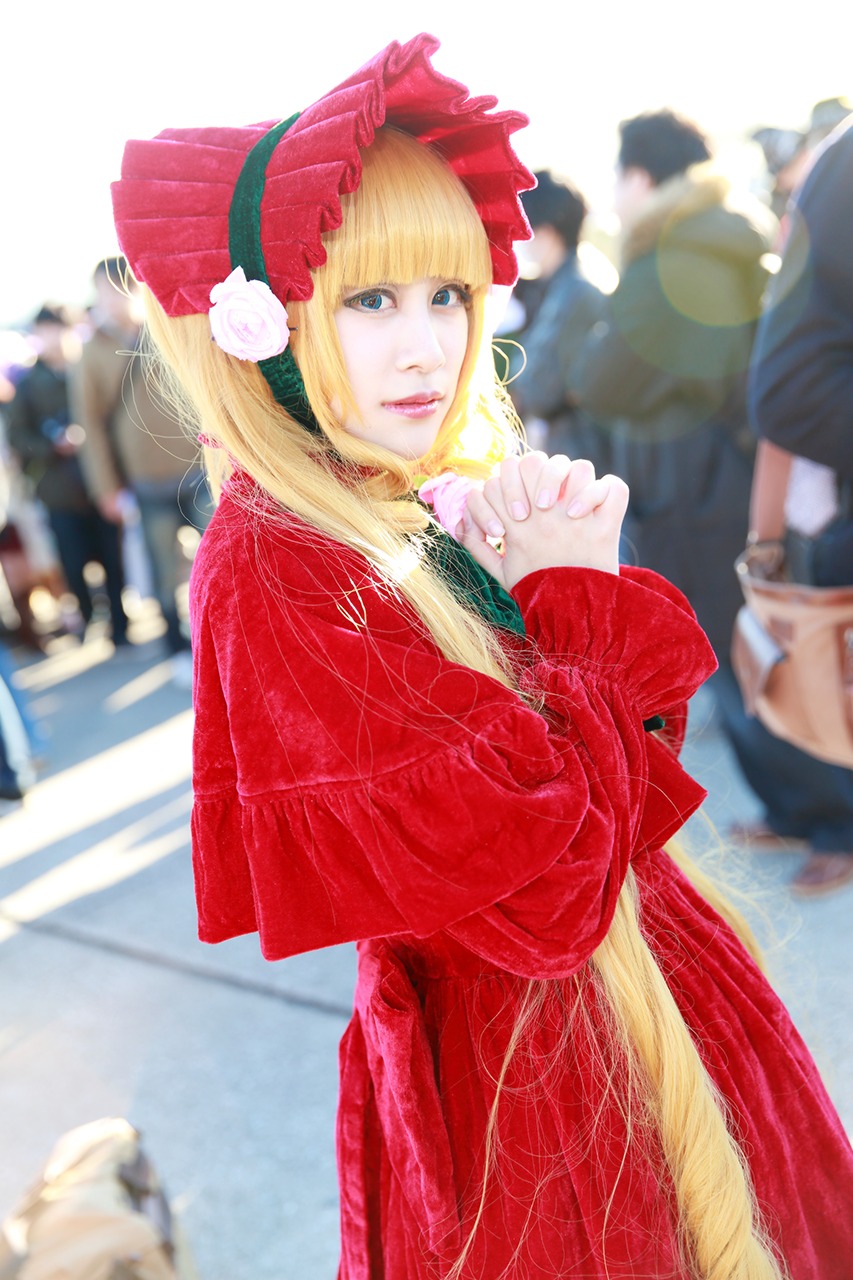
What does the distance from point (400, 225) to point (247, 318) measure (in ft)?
0.68

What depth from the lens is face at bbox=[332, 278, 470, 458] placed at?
3.94ft

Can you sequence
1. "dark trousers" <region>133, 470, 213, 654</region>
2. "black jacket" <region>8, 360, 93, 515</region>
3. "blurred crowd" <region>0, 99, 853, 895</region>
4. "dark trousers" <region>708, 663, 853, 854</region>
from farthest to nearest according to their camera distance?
1. "black jacket" <region>8, 360, 93, 515</region>
2. "dark trousers" <region>133, 470, 213, 654</region>
3. "dark trousers" <region>708, 663, 853, 854</region>
4. "blurred crowd" <region>0, 99, 853, 895</region>

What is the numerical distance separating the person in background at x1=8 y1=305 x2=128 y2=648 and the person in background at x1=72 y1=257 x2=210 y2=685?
39 centimetres

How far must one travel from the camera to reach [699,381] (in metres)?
3.07

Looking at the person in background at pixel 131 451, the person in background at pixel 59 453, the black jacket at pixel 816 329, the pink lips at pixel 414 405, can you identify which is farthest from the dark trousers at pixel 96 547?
the pink lips at pixel 414 405

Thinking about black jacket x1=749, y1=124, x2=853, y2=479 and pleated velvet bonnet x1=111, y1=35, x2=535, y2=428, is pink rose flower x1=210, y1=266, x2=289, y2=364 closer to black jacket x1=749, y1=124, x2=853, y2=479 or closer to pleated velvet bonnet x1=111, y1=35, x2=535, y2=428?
pleated velvet bonnet x1=111, y1=35, x2=535, y2=428

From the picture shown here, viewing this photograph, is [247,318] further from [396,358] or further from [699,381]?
[699,381]

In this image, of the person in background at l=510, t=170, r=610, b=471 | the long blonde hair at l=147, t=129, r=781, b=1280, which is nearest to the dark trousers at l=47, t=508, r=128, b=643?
the person in background at l=510, t=170, r=610, b=471

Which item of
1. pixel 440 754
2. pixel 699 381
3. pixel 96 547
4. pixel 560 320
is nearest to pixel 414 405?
pixel 440 754

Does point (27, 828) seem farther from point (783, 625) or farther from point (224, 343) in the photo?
point (224, 343)

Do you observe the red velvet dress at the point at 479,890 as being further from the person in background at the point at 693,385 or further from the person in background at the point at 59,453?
the person in background at the point at 59,453

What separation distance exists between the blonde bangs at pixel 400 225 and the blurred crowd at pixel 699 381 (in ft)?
1.07

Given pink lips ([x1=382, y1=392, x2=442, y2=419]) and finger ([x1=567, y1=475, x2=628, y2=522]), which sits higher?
pink lips ([x1=382, y1=392, x2=442, y2=419])

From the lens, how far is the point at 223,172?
1.16m
